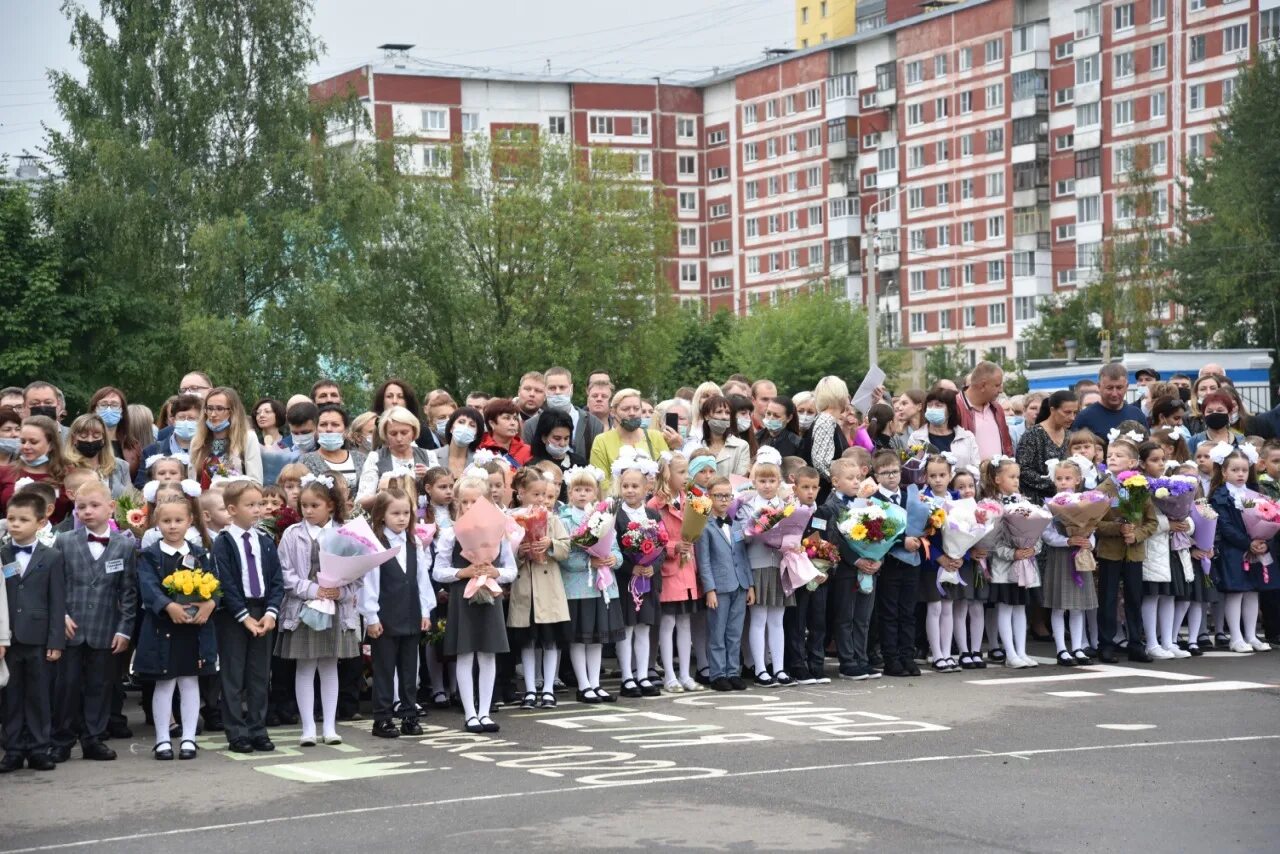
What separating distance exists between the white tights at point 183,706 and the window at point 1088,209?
84.7m

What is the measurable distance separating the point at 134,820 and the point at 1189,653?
10.2 metres

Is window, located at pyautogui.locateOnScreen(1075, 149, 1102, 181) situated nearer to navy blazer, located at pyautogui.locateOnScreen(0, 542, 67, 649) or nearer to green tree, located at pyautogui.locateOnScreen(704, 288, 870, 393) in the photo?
green tree, located at pyautogui.locateOnScreen(704, 288, 870, 393)

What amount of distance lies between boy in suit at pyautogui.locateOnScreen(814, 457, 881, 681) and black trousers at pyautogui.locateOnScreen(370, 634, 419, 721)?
392cm

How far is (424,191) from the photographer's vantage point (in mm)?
63281

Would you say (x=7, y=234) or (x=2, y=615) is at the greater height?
(x=7, y=234)

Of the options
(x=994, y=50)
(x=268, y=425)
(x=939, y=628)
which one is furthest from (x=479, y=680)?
(x=994, y=50)

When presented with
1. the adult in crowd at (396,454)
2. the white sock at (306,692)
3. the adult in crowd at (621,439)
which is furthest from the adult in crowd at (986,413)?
the white sock at (306,692)

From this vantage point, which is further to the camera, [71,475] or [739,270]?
[739,270]

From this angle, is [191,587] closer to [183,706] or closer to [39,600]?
[183,706]

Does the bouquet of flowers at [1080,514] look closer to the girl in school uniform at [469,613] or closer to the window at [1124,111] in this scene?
the girl in school uniform at [469,613]

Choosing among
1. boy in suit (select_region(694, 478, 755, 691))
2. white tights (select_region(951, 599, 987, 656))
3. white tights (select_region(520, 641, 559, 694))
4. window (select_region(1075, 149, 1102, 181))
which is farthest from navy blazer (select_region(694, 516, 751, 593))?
window (select_region(1075, 149, 1102, 181))

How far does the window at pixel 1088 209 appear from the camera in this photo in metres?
92.0

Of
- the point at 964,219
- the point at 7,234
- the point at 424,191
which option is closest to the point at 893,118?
the point at 964,219

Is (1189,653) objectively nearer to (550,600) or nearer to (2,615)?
(550,600)
